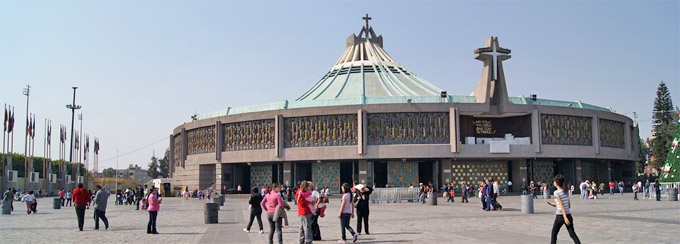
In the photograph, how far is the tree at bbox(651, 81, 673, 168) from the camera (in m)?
76.0

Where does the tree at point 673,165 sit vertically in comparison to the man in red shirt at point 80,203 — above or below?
above

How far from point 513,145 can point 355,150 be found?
1294 cm

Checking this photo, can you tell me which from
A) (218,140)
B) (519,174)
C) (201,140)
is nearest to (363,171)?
(519,174)

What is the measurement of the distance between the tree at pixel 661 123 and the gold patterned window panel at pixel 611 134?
25.6 metres

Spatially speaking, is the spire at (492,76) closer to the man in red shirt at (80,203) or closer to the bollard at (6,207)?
the bollard at (6,207)

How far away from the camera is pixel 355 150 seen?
4747cm

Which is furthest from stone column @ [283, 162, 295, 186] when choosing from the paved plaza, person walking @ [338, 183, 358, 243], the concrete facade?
person walking @ [338, 183, 358, 243]

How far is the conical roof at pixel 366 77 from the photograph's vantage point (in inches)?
2210

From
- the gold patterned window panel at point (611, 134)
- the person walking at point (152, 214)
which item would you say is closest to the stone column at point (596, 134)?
the gold patterned window panel at point (611, 134)

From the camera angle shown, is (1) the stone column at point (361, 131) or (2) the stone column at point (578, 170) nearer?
(1) the stone column at point (361, 131)

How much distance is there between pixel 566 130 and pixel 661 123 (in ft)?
131

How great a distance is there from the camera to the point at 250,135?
5169 centimetres

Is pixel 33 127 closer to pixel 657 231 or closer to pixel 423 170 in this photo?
pixel 423 170

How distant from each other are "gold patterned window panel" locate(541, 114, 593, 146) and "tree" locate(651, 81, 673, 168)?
31720 mm
